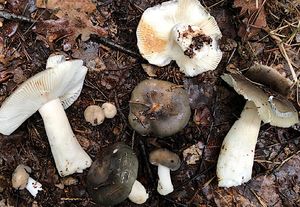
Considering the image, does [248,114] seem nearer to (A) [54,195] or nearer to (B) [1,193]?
(A) [54,195]

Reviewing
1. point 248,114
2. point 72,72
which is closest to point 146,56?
point 72,72

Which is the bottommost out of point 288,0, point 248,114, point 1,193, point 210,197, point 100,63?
point 210,197

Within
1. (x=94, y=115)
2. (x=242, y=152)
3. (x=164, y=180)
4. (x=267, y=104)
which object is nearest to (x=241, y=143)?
(x=242, y=152)

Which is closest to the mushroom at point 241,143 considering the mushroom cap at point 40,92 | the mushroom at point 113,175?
the mushroom at point 113,175

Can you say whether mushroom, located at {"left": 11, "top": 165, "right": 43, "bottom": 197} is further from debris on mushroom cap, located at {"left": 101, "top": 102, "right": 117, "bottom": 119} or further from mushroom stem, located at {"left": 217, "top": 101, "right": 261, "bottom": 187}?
mushroom stem, located at {"left": 217, "top": 101, "right": 261, "bottom": 187}

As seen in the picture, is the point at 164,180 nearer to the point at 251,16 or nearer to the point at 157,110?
the point at 157,110

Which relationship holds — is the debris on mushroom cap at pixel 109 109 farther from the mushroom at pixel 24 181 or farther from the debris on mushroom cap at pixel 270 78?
the debris on mushroom cap at pixel 270 78
